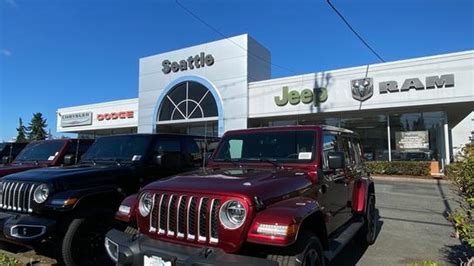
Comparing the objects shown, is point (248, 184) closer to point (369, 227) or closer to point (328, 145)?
point (328, 145)

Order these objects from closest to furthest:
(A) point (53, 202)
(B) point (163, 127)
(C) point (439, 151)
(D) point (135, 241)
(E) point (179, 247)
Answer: (E) point (179, 247) < (D) point (135, 241) < (A) point (53, 202) < (C) point (439, 151) < (B) point (163, 127)

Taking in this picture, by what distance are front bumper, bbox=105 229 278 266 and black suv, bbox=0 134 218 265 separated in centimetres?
132

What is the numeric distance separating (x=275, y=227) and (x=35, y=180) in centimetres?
378

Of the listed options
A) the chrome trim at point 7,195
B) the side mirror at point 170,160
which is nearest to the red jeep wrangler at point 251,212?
the side mirror at point 170,160

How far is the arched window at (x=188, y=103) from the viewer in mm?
25584

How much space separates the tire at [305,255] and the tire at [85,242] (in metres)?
2.87

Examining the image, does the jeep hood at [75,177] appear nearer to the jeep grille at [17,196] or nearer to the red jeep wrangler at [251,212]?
the jeep grille at [17,196]

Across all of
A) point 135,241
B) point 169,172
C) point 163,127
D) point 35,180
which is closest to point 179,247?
point 135,241

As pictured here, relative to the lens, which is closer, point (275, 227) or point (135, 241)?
point (275, 227)

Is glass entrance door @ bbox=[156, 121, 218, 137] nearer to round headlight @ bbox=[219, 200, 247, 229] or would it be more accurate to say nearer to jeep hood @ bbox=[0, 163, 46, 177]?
jeep hood @ bbox=[0, 163, 46, 177]

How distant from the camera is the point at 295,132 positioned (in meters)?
5.04

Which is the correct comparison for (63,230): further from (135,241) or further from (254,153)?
(254,153)

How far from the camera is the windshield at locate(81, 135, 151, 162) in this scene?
21.8ft

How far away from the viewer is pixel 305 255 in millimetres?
3400
